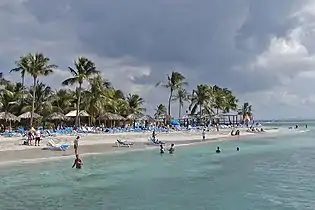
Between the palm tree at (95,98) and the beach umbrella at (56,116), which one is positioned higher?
the palm tree at (95,98)

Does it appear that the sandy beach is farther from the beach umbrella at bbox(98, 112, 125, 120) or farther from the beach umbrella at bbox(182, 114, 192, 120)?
the beach umbrella at bbox(182, 114, 192, 120)

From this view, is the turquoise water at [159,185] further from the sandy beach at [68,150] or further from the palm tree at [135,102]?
the palm tree at [135,102]

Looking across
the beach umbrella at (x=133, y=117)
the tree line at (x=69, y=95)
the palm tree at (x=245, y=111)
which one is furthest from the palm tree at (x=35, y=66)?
the palm tree at (x=245, y=111)

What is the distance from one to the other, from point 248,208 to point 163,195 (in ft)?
12.1

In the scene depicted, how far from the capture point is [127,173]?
925 inches

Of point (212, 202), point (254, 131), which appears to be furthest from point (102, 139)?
point (254, 131)

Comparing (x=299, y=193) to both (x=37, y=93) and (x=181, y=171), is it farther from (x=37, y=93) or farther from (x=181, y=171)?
(x=37, y=93)

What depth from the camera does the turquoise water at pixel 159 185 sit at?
1521cm

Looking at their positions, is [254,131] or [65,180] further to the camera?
[254,131]

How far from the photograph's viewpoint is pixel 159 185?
19.4 metres

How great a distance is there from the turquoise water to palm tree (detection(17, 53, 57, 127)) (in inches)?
819

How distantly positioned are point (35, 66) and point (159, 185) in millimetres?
31444

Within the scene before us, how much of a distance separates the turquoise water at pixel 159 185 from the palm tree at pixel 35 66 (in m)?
20.8

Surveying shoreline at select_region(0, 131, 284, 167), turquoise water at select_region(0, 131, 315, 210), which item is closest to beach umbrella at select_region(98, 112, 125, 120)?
shoreline at select_region(0, 131, 284, 167)
